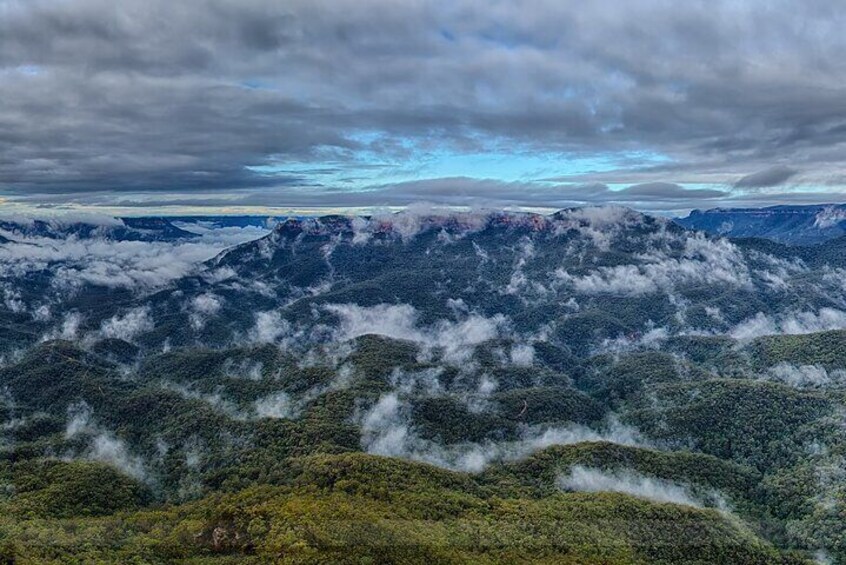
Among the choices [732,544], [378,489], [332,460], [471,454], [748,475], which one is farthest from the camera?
[471,454]

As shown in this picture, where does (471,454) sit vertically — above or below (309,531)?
below

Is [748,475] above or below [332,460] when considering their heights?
below

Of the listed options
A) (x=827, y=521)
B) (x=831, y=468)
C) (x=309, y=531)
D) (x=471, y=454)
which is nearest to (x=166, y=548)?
(x=309, y=531)

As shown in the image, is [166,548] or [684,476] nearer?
[166,548]

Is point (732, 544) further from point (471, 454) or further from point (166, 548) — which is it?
point (166, 548)

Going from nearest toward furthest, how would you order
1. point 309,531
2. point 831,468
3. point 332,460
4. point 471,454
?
point 309,531
point 332,460
point 831,468
point 471,454

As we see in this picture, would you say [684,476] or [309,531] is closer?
[309,531]

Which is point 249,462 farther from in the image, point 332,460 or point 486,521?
point 486,521

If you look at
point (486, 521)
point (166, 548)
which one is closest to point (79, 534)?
point (166, 548)

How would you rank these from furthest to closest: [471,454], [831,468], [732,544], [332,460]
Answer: [471,454] → [831,468] → [332,460] → [732,544]
